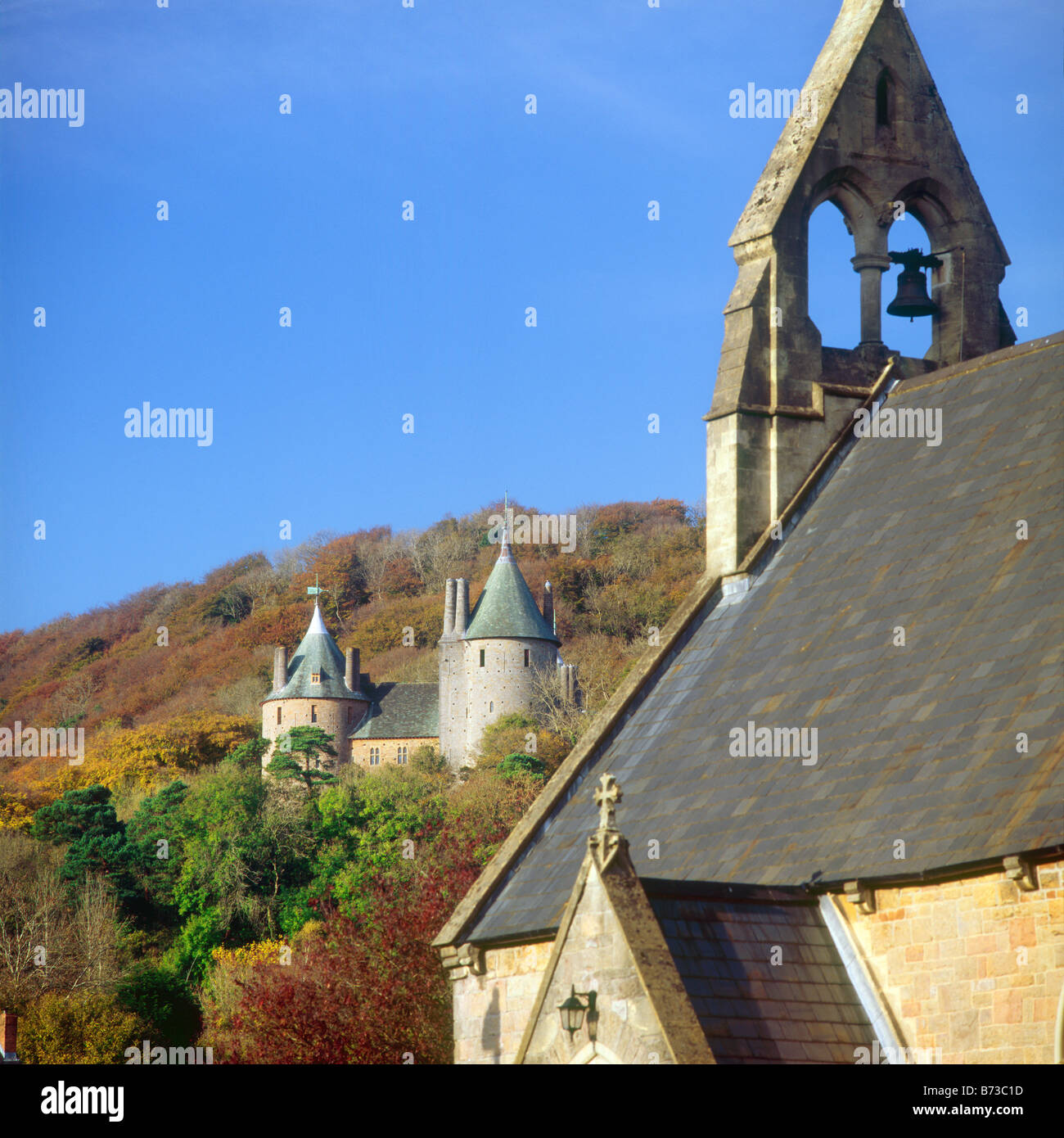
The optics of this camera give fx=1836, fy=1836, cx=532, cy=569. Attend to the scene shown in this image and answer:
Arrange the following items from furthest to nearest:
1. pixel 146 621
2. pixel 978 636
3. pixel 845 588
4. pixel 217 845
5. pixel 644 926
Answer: pixel 146 621 < pixel 217 845 < pixel 845 588 < pixel 978 636 < pixel 644 926

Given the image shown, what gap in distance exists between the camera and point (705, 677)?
17.2 m

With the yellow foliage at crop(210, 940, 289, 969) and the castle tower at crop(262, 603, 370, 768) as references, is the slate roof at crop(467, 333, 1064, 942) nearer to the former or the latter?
the yellow foliage at crop(210, 940, 289, 969)

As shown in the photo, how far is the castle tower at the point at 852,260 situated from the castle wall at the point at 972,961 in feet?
19.0

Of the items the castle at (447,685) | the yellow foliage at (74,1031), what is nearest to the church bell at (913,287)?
the yellow foliage at (74,1031)

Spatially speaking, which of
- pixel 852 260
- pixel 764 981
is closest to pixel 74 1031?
pixel 852 260

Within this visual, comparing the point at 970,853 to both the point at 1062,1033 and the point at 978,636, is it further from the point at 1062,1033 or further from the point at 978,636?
the point at 978,636

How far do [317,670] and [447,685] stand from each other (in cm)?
1182

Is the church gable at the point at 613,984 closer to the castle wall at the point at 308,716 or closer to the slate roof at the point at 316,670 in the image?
the castle wall at the point at 308,716

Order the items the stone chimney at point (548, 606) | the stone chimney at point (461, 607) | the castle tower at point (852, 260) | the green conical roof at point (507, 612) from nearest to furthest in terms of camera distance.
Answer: the castle tower at point (852, 260)
the green conical roof at point (507, 612)
the stone chimney at point (548, 606)
the stone chimney at point (461, 607)

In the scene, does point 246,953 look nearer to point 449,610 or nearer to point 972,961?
point 449,610

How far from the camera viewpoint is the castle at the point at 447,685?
121 metres

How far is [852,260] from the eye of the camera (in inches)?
804
